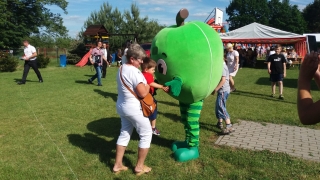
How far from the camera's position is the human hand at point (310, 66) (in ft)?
5.75

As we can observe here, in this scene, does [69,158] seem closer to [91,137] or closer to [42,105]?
[91,137]

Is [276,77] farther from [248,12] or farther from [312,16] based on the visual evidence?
[248,12]

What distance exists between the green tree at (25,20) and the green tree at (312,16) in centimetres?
5812

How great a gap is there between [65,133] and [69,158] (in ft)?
4.35

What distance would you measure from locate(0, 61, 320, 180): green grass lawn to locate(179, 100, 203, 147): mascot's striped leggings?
1.19ft

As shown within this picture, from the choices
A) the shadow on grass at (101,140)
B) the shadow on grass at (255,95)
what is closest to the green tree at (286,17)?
the shadow on grass at (255,95)

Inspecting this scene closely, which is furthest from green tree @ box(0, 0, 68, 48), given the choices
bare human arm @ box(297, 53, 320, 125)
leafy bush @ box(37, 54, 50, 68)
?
bare human arm @ box(297, 53, 320, 125)

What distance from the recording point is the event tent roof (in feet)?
68.4

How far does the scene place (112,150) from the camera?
5.07m

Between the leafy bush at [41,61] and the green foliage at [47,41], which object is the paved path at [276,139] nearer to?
the leafy bush at [41,61]

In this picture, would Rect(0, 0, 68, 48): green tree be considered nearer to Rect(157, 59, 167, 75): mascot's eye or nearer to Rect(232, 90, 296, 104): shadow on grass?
Rect(232, 90, 296, 104): shadow on grass

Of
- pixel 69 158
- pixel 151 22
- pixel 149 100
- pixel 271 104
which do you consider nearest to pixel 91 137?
pixel 69 158

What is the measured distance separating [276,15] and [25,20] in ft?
214

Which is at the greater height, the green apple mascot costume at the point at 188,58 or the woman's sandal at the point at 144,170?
the green apple mascot costume at the point at 188,58
